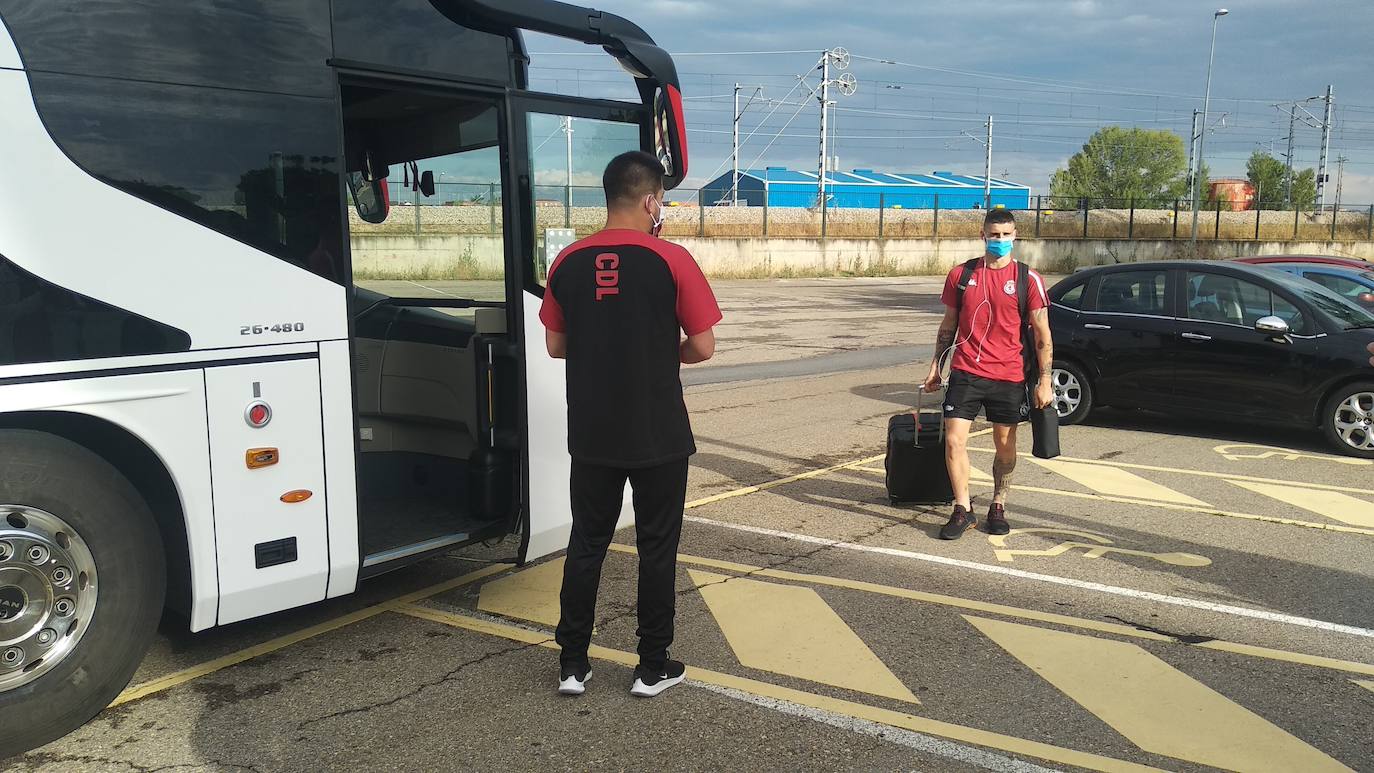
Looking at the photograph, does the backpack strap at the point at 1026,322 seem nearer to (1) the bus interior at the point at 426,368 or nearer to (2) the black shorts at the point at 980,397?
(2) the black shorts at the point at 980,397

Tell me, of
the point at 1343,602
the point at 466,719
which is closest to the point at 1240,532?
the point at 1343,602

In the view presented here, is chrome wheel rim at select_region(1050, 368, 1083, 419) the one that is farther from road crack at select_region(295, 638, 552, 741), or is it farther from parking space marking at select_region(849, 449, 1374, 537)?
road crack at select_region(295, 638, 552, 741)

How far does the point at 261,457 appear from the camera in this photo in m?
4.08

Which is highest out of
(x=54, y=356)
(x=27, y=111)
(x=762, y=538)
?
(x=27, y=111)

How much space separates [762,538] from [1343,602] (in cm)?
305

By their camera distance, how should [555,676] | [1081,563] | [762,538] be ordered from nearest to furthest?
[555,676]
[1081,563]
[762,538]

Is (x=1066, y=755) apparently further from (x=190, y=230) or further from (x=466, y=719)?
(x=190, y=230)

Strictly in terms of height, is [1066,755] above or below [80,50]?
below

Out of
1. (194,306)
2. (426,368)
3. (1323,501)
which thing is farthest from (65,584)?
(1323,501)

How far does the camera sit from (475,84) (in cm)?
481

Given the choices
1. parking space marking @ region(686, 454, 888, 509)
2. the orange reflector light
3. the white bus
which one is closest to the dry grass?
parking space marking @ region(686, 454, 888, 509)

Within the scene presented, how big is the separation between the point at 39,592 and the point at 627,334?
2.18 metres

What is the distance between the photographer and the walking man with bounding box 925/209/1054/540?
6141 mm

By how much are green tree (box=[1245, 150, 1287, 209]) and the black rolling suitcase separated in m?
88.2
